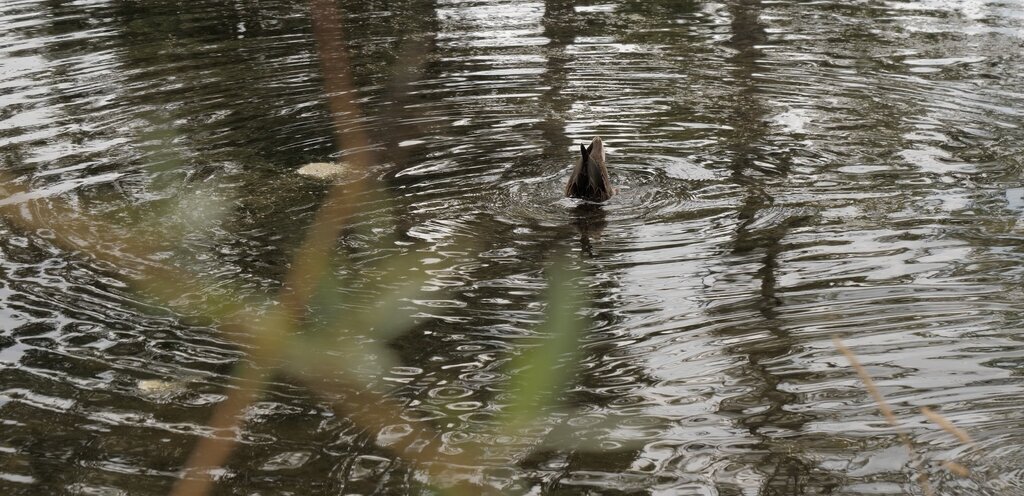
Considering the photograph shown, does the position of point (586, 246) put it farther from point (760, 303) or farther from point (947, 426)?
point (947, 426)

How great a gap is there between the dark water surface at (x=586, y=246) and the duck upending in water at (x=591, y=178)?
107 mm

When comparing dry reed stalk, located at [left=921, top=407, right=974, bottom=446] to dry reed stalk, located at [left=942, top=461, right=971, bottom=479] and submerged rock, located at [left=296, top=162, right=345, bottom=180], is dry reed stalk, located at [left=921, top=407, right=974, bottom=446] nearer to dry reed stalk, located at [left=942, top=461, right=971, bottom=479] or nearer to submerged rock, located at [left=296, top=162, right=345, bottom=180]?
dry reed stalk, located at [left=942, top=461, right=971, bottom=479]

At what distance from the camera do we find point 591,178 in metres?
7.38

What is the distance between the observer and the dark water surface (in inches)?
179

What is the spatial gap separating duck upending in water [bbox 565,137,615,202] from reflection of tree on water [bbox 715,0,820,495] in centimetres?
95

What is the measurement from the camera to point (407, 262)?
661 cm

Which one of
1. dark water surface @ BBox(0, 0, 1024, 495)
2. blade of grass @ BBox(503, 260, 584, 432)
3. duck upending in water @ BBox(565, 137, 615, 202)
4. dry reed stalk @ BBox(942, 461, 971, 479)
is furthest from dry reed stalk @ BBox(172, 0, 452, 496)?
dry reed stalk @ BBox(942, 461, 971, 479)

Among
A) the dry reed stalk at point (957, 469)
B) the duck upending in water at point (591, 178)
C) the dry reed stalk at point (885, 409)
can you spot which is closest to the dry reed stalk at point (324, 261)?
the duck upending in water at point (591, 178)

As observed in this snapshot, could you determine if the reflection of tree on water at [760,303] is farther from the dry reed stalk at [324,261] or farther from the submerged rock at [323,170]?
the submerged rock at [323,170]

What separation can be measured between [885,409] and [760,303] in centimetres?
123

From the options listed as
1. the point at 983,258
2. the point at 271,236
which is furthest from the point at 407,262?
the point at 983,258

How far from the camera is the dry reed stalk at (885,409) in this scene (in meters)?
4.14

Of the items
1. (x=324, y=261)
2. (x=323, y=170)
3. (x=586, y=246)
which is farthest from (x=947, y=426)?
(x=323, y=170)

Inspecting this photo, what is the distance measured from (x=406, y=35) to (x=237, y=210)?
6477mm
